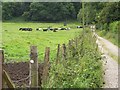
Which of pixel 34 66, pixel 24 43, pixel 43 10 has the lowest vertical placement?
pixel 43 10

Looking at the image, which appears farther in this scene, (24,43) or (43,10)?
(43,10)

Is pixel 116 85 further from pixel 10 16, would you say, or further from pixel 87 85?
pixel 10 16

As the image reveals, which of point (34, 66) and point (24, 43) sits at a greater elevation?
point (34, 66)

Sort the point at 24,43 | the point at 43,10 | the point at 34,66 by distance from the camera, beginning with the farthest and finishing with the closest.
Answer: the point at 43,10 < the point at 24,43 < the point at 34,66

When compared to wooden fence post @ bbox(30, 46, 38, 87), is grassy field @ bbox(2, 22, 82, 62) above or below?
below

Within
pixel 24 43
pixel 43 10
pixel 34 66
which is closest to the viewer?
pixel 34 66

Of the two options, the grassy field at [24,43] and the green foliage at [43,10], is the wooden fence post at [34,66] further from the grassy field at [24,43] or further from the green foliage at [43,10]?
the green foliage at [43,10]

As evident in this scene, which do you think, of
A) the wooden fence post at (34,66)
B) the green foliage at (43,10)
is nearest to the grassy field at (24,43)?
the wooden fence post at (34,66)

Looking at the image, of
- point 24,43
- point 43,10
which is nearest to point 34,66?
point 24,43

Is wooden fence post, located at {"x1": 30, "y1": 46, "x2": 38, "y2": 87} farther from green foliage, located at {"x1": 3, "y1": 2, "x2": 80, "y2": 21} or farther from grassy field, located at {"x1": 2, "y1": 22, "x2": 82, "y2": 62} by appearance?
green foliage, located at {"x1": 3, "y1": 2, "x2": 80, "y2": 21}

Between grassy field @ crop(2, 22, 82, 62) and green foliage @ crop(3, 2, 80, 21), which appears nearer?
grassy field @ crop(2, 22, 82, 62)

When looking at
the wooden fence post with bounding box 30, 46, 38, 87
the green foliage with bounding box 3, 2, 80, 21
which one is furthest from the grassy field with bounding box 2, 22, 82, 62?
the green foliage with bounding box 3, 2, 80, 21

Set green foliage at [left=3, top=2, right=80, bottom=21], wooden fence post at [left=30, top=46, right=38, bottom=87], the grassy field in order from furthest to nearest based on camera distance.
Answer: green foliage at [left=3, top=2, right=80, bottom=21] → the grassy field → wooden fence post at [left=30, top=46, right=38, bottom=87]

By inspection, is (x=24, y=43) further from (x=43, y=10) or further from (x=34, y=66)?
(x=43, y=10)
